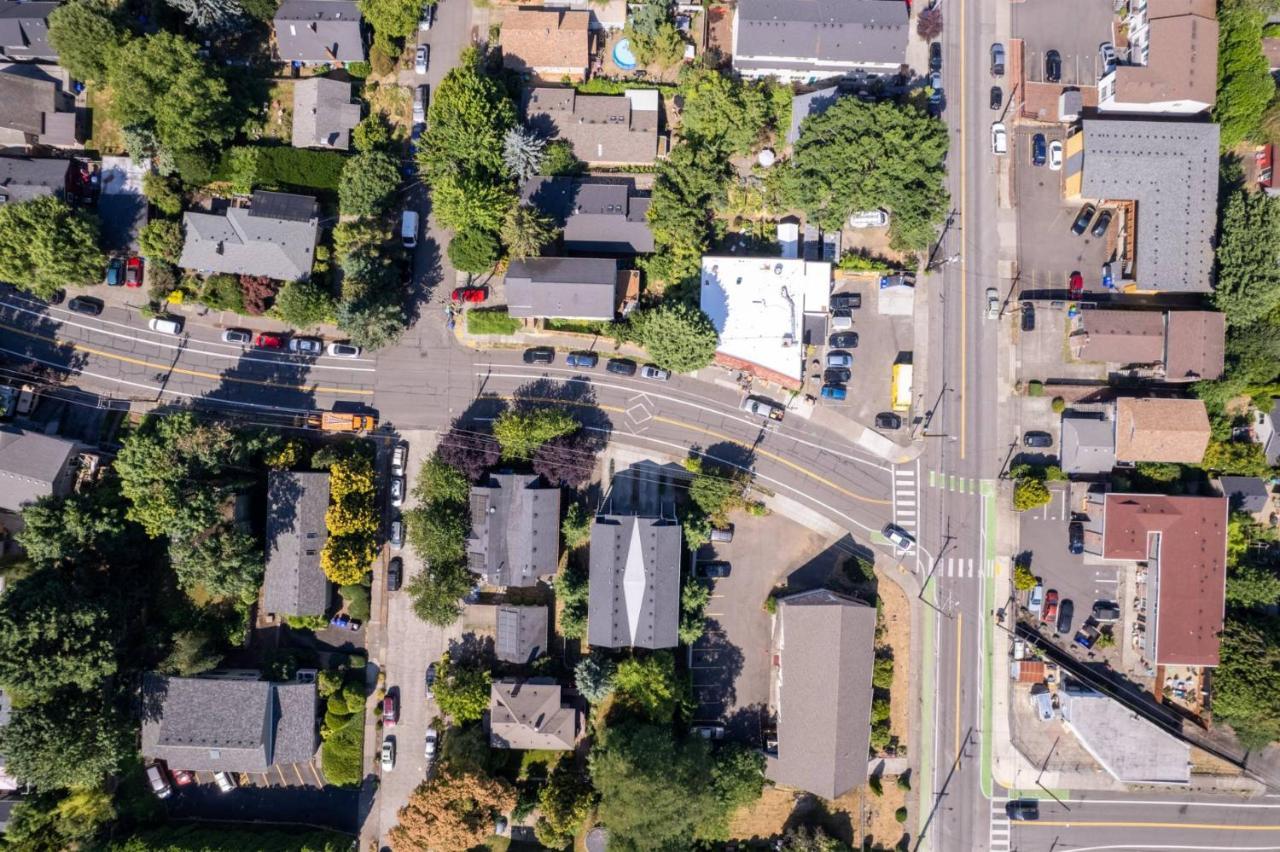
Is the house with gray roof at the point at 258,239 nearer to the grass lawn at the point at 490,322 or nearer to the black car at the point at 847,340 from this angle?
the grass lawn at the point at 490,322

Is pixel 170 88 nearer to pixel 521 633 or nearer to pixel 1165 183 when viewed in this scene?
pixel 521 633

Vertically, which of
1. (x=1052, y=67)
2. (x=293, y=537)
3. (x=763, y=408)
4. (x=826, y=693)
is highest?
(x=1052, y=67)

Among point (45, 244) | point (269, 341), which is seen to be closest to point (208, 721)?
point (269, 341)

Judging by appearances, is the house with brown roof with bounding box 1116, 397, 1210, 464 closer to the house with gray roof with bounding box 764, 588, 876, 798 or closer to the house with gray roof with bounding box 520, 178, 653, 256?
the house with gray roof with bounding box 764, 588, 876, 798

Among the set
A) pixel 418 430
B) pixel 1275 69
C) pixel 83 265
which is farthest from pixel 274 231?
pixel 1275 69

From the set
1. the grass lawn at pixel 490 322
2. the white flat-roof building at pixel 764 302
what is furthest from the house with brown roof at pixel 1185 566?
the grass lawn at pixel 490 322

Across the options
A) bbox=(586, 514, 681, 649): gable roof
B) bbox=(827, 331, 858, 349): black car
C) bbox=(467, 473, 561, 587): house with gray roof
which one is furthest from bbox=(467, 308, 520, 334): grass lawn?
bbox=(827, 331, 858, 349): black car
